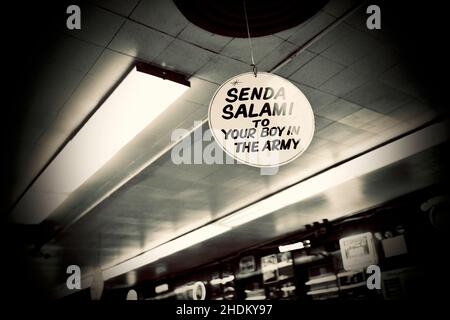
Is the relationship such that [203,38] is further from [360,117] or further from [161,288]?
[161,288]

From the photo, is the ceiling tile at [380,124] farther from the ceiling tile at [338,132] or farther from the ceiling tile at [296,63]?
the ceiling tile at [296,63]

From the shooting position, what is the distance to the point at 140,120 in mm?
3605

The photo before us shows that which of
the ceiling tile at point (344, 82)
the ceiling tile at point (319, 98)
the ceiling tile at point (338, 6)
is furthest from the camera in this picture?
the ceiling tile at point (319, 98)

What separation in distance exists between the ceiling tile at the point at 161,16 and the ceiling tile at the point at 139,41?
7 cm

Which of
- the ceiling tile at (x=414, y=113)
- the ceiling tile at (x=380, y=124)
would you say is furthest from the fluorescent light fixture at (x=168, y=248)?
the ceiling tile at (x=414, y=113)

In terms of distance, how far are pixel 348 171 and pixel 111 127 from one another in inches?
161

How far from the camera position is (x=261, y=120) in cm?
254

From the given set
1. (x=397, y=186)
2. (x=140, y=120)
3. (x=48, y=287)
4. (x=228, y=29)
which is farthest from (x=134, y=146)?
(x=48, y=287)

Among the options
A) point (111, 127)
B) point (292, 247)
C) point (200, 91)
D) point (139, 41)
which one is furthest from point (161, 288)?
point (139, 41)

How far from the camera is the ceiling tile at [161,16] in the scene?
8.75 feet

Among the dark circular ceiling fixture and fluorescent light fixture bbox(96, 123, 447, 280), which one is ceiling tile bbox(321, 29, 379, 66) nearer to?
the dark circular ceiling fixture

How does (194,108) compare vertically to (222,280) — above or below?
above

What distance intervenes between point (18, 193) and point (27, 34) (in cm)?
334

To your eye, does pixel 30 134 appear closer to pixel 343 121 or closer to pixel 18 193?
pixel 18 193
